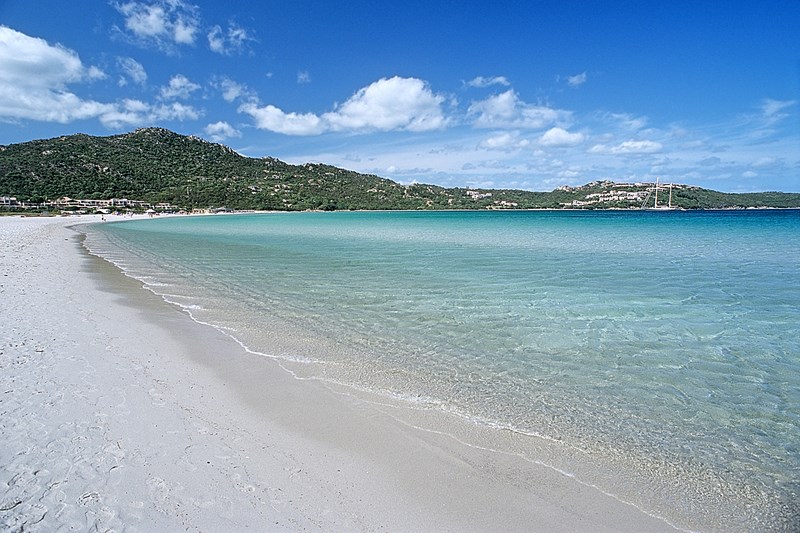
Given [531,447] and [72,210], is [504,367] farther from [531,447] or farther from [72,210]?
[72,210]

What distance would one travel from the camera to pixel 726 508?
11.7 feet

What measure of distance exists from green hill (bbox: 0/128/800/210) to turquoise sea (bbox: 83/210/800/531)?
116m

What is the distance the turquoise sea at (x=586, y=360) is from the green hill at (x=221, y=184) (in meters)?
116

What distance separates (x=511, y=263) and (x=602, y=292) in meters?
6.88

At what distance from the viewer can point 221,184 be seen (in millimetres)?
140250

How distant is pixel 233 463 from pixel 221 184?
149 metres

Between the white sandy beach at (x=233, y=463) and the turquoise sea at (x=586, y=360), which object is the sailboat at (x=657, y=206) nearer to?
the turquoise sea at (x=586, y=360)

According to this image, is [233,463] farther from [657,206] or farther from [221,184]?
[657,206]

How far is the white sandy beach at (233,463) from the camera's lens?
3.31 metres

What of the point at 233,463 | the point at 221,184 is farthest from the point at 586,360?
the point at 221,184

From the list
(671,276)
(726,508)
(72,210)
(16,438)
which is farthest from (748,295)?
(72,210)

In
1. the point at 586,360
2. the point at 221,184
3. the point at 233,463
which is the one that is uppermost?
the point at 221,184

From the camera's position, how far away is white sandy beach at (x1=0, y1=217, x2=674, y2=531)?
3309 millimetres

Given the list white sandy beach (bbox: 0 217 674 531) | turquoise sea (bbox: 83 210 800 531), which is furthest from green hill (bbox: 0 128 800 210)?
white sandy beach (bbox: 0 217 674 531)
